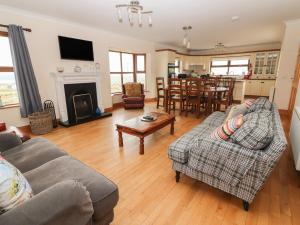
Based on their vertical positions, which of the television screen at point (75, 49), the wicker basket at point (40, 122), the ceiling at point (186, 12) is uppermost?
the ceiling at point (186, 12)

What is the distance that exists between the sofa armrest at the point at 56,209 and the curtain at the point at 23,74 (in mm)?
3194

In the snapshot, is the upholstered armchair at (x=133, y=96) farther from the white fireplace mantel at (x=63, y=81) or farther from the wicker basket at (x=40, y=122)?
the wicker basket at (x=40, y=122)

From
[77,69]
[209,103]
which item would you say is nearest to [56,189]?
[77,69]

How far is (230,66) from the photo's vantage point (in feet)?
27.0

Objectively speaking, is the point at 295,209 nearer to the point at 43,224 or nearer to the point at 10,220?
the point at 43,224

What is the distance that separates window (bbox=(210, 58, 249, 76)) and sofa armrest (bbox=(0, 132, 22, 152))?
339 inches

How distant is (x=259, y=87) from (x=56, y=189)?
843 cm

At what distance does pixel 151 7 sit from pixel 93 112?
9.20 feet

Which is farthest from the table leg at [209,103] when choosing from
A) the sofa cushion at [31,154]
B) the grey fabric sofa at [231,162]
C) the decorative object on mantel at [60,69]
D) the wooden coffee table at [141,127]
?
the sofa cushion at [31,154]

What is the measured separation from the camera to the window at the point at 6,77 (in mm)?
3191

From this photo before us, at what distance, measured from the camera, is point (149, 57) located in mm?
6492

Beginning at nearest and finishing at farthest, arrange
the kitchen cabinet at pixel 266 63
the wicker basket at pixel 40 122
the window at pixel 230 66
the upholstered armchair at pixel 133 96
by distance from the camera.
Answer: the wicker basket at pixel 40 122
the upholstered armchair at pixel 133 96
the kitchen cabinet at pixel 266 63
the window at pixel 230 66

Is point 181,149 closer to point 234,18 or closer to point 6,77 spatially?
point 234,18

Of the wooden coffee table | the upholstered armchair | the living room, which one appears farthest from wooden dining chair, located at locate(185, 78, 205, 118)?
the wooden coffee table
